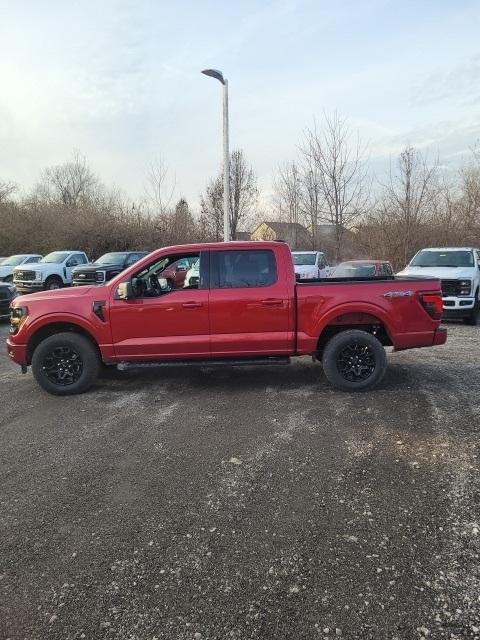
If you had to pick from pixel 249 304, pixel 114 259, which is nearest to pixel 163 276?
pixel 249 304

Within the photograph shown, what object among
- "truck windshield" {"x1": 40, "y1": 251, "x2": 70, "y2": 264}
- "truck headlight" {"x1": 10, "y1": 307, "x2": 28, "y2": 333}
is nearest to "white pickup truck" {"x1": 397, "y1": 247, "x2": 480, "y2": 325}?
"truck headlight" {"x1": 10, "y1": 307, "x2": 28, "y2": 333}

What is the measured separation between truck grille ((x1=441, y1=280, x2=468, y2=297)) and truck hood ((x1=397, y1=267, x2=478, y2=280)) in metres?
0.10

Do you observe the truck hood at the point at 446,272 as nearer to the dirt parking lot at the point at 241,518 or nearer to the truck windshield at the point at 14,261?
the dirt parking lot at the point at 241,518

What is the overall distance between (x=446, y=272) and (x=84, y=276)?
12633mm

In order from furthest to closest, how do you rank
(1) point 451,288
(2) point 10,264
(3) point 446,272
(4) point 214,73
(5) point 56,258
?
(2) point 10,264 → (5) point 56,258 → (4) point 214,73 → (3) point 446,272 → (1) point 451,288

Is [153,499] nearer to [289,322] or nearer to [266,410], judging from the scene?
[266,410]

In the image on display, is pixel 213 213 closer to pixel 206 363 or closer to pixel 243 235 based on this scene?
pixel 243 235

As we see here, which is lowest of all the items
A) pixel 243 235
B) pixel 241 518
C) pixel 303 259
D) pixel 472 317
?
pixel 241 518

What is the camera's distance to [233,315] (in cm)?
595

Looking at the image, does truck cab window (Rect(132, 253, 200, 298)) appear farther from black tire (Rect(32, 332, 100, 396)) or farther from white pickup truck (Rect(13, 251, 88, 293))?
white pickup truck (Rect(13, 251, 88, 293))

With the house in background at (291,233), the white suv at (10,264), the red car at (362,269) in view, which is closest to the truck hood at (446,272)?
the red car at (362,269)

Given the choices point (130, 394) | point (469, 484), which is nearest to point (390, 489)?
point (469, 484)

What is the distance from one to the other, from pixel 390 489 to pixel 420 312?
10.1ft

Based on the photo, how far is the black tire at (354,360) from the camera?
19.7 ft
